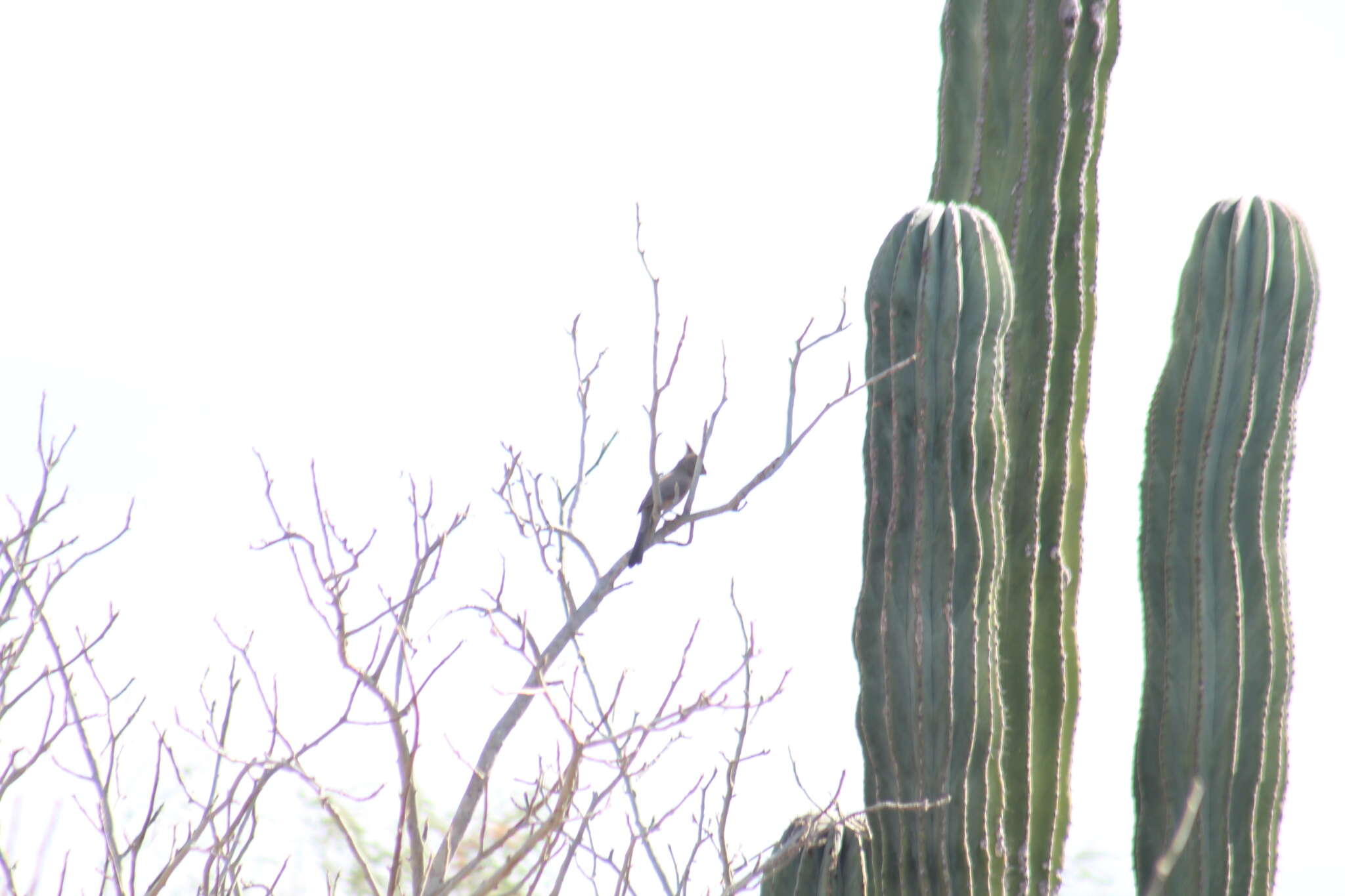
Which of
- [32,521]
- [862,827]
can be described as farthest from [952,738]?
[32,521]

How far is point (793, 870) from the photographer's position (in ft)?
14.2

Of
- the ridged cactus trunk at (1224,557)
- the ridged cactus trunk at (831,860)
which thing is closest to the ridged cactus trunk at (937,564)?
the ridged cactus trunk at (831,860)

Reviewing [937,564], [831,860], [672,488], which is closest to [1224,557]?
[937,564]

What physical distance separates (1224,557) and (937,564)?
93 centimetres

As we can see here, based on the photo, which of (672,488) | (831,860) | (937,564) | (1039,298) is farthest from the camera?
(672,488)

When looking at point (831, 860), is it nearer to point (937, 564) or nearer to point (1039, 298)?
point (937, 564)

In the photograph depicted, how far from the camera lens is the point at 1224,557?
14.1 feet

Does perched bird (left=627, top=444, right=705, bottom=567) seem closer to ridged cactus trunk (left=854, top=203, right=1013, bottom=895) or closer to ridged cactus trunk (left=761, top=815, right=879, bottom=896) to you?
ridged cactus trunk (left=854, top=203, right=1013, bottom=895)

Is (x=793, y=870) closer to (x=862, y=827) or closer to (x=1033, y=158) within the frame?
(x=862, y=827)

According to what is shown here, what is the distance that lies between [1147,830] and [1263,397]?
1349 mm

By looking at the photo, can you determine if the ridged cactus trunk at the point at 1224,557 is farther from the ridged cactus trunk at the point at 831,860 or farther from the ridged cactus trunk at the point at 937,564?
the ridged cactus trunk at the point at 831,860

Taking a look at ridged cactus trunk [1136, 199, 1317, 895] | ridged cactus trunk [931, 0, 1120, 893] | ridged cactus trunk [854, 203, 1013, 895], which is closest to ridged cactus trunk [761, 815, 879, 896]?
ridged cactus trunk [854, 203, 1013, 895]

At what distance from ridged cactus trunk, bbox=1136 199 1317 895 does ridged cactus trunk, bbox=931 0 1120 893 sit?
26 cm

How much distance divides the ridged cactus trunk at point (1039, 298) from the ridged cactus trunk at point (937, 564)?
0.19m
